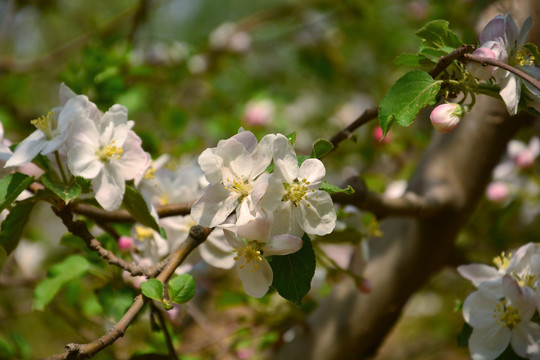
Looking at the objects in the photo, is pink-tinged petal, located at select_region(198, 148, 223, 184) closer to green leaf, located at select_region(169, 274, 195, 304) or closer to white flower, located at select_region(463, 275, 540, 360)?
green leaf, located at select_region(169, 274, 195, 304)

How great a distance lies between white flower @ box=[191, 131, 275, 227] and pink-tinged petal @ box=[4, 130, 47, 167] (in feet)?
0.72

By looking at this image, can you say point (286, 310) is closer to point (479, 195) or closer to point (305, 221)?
point (479, 195)

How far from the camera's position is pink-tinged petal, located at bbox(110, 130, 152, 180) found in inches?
28.7

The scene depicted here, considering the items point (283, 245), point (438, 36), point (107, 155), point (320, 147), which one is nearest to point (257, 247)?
point (283, 245)

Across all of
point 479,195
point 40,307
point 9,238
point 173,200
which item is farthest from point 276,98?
point 9,238

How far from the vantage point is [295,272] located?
2.06 ft

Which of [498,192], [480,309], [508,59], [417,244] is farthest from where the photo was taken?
[498,192]

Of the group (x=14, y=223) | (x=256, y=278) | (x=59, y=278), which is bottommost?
(x=59, y=278)

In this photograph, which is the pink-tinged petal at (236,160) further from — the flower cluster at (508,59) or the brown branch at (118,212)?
the flower cluster at (508,59)

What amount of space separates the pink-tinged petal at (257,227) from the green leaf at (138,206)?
0.56ft

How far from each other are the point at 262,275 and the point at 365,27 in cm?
199

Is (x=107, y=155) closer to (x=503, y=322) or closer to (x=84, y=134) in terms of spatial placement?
(x=84, y=134)

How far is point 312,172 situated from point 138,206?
0.83ft

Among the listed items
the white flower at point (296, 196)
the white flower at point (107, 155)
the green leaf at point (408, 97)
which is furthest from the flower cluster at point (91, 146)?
the green leaf at point (408, 97)
